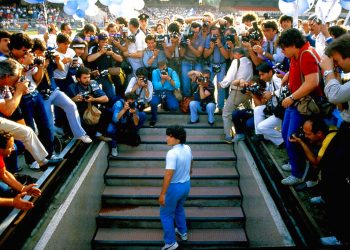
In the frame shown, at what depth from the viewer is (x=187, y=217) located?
5.19m

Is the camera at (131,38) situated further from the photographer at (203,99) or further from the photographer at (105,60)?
the photographer at (203,99)

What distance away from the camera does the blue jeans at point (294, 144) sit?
12.1 feet

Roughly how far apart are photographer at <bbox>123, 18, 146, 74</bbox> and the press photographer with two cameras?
205 centimetres

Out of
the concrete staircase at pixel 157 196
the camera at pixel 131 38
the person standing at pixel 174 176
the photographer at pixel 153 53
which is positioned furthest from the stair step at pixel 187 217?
the camera at pixel 131 38

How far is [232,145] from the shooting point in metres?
6.21

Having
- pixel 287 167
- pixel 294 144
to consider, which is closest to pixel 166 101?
pixel 287 167

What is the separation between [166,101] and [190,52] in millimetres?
1094

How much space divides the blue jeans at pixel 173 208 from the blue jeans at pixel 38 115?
5.94 feet

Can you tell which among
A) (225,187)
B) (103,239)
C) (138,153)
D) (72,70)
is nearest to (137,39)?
(72,70)

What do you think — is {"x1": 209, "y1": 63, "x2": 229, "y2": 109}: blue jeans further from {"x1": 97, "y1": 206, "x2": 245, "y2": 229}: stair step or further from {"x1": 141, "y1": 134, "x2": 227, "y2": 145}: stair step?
{"x1": 97, "y1": 206, "x2": 245, "y2": 229}: stair step

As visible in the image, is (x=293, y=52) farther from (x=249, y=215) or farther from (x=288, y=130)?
(x=249, y=215)

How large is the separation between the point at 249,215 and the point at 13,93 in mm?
3674

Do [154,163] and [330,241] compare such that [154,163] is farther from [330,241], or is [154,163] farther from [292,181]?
[330,241]

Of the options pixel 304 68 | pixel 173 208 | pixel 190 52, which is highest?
pixel 304 68
